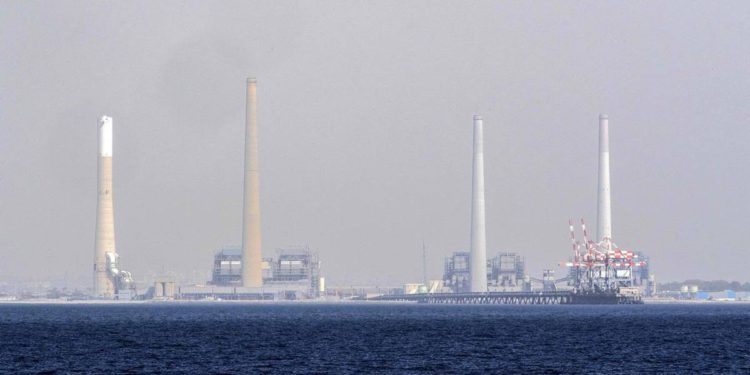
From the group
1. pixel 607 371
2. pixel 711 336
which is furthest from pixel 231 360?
pixel 711 336

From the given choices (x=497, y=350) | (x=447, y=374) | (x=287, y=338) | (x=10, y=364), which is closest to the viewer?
(x=447, y=374)

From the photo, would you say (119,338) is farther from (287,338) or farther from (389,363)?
(389,363)

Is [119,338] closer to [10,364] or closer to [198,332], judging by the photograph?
[198,332]

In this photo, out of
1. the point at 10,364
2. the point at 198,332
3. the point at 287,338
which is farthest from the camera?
the point at 198,332

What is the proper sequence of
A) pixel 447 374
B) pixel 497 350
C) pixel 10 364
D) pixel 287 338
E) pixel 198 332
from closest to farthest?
pixel 447 374, pixel 10 364, pixel 497 350, pixel 287 338, pixel 198 332

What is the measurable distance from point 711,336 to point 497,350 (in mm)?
34905

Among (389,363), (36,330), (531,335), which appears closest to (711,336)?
(531,335)

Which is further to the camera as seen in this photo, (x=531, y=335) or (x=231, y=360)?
(x=531, y=335)

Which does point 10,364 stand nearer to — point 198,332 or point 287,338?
point 287,338

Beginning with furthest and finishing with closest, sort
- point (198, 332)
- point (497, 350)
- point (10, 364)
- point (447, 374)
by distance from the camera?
1. point (198, 332)
2. point (497, 350)
3. point (10, 364)
4. point (447, 374)

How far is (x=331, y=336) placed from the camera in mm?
124000

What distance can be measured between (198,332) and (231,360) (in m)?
45.9

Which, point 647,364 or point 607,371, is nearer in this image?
point 607,371

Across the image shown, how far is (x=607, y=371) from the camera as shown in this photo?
79.9m
